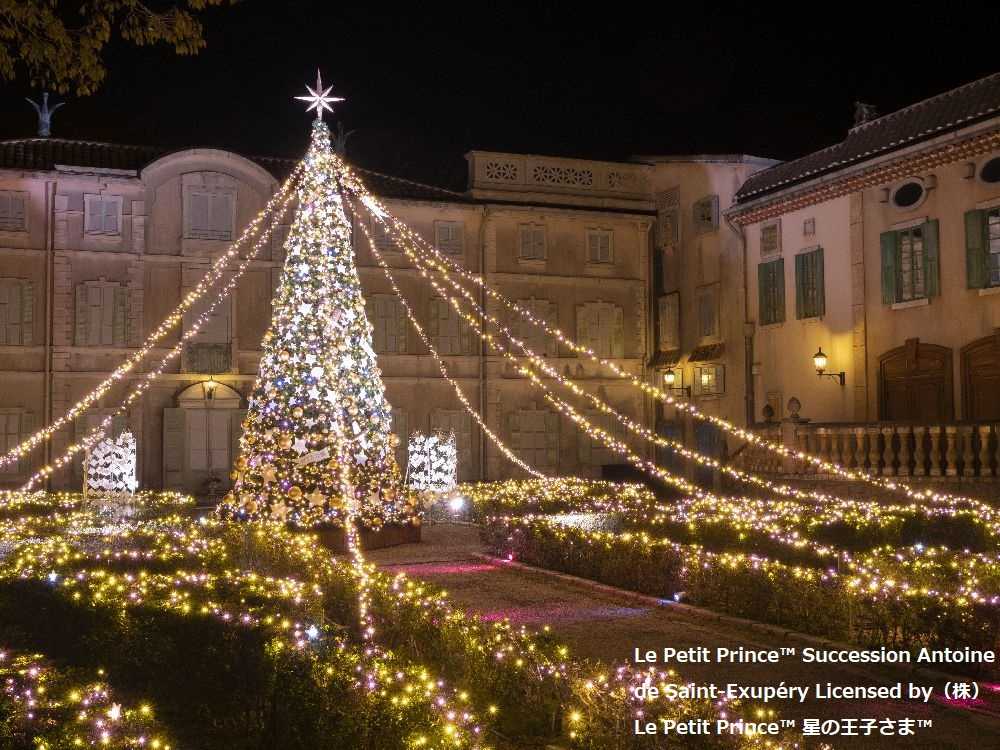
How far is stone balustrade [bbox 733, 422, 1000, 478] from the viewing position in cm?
1641

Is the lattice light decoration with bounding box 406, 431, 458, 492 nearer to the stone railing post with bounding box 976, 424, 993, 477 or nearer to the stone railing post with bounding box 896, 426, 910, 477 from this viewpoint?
the stone railing post with bounding box 896, 426, 910, 477

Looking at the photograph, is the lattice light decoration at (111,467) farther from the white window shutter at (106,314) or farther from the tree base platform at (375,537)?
the tree base platform at (375,537)

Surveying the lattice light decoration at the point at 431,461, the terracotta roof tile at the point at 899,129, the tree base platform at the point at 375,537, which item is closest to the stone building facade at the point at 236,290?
the lattice light decoration at the point at 431,461

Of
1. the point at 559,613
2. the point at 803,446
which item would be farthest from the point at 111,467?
the point at 559,613

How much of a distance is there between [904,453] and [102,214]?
1848cm

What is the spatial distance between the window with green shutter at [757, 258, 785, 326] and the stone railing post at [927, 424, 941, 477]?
652 cm

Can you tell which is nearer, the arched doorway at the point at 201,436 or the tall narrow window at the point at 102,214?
the tall narrow window at the point at 102,214

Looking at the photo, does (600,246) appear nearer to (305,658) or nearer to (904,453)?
(904,453)

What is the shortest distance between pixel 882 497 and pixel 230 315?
16.0 meters

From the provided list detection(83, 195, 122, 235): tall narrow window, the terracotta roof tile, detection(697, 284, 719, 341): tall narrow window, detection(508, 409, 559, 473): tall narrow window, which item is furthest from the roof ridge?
detection(83, 195, 122, 235): tall narrow window

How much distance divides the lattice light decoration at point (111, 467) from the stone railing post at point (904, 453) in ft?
51.4

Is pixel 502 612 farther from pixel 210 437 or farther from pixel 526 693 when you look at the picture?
pixel 210 437

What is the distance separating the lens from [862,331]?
67.5 feet

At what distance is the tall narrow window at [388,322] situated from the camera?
27344mm
